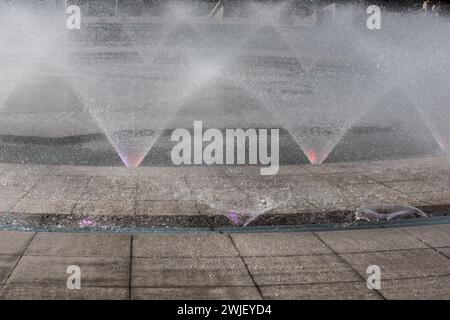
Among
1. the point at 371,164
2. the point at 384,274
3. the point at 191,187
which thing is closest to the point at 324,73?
the point at 371,164

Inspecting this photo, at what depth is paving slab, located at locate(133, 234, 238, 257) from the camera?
5605 mm

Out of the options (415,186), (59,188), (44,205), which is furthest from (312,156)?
(44,205)

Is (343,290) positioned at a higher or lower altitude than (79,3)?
lower

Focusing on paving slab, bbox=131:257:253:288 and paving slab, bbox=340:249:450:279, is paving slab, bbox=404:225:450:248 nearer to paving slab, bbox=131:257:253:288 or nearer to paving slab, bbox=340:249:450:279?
paving slab, bbox=340:249:450:279

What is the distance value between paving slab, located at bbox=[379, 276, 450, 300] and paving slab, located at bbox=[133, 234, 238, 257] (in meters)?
1.52

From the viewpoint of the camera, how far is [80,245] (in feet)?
18.7

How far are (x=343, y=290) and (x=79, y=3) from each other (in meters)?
57.4

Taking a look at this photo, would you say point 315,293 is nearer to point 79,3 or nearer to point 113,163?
point 113,163

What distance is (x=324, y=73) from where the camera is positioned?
75.4 feet

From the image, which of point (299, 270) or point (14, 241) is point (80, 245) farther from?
point (299, 270)

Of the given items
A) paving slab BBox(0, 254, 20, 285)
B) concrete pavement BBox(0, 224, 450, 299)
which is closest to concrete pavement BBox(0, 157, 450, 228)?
concrete pavement BBox(0, 224, 450, 299)

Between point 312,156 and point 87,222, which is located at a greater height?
point 312,156

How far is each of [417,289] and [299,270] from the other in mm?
1045

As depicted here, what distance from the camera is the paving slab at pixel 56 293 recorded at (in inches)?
177
